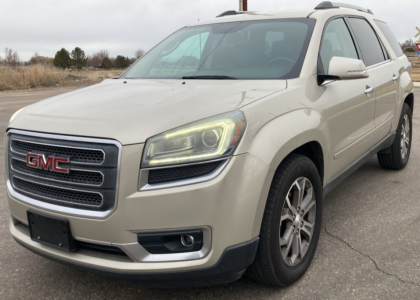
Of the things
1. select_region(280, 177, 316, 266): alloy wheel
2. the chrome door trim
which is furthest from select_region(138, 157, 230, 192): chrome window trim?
the chrome door trim

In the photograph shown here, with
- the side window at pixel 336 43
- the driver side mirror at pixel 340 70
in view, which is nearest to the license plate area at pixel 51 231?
the driver side mirror at pixel 340 70

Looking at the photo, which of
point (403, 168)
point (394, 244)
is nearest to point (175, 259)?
point (394, 244)

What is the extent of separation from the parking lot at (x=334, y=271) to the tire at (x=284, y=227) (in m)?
0.13

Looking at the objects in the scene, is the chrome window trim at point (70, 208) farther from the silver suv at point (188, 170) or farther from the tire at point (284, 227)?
the tire at point (284, 227)

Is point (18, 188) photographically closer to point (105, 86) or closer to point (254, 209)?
point (105, 86)

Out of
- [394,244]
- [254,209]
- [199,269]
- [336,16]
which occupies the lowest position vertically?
[394,244]

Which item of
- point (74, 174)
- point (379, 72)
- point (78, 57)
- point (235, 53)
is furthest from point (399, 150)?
point (78, 57)

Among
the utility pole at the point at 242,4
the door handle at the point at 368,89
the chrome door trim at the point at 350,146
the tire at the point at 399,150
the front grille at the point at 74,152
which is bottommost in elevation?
the tire at the point at 399,150

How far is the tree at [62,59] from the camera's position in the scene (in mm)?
67688

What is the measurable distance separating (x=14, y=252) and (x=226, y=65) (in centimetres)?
→ 215

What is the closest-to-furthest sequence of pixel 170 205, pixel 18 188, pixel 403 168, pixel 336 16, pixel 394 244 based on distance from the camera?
pixel 170 205
pixel 18 188
pixel 394 244
pixel 336 16
pixel 403 168

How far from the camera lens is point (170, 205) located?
1.93m

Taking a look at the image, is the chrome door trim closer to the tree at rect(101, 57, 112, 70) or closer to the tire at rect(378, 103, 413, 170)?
the tire at rect(378, 103, 413, 170)

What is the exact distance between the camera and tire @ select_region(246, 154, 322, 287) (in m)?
2.20
